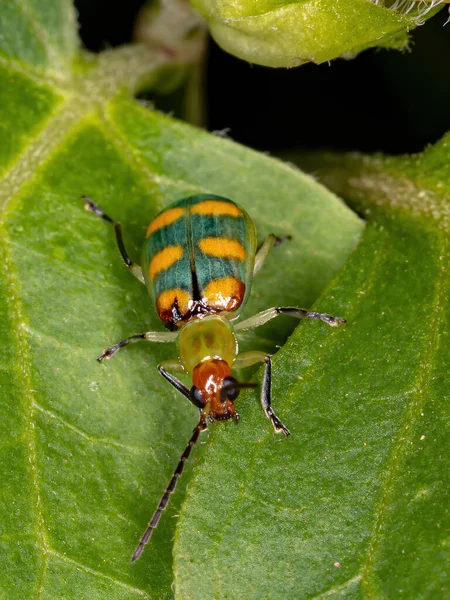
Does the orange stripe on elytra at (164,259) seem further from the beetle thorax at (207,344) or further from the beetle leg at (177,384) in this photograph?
the beetle leg at (177,384)

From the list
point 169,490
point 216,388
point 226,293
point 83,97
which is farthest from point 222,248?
point 169,490

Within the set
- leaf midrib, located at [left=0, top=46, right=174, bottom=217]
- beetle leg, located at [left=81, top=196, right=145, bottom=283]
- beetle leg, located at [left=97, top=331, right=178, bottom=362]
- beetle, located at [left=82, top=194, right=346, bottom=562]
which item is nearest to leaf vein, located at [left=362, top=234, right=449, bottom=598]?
beetle, located at [left=82, top=194, right=346, bottom=562]

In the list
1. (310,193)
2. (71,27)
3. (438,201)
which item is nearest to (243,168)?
(310,193)

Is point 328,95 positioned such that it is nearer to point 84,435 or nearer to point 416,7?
point 416,7

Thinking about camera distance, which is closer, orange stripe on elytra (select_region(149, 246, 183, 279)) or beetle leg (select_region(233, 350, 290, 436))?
beetle leg (select_region(233, 350, 290, 436))

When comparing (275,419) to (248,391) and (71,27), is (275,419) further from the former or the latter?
(71,27)

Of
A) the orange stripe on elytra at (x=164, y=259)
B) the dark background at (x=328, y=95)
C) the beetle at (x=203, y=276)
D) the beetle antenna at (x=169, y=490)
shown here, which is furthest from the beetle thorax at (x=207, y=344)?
the dark background at (x=328, y=95)

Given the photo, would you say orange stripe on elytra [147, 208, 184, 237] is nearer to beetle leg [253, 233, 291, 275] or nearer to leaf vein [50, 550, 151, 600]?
beetle leg [253, 233, 291, 275]
